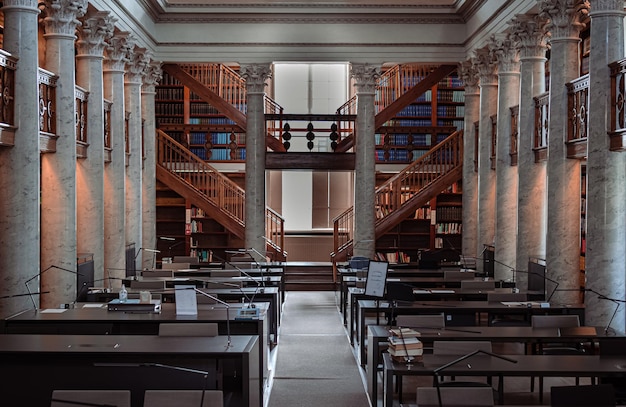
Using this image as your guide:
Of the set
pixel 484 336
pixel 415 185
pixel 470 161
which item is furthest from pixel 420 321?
pixel 415 185

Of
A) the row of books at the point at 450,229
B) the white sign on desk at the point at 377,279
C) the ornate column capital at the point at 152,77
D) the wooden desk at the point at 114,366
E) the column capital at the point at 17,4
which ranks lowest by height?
the wooden desk at the point at 114,366

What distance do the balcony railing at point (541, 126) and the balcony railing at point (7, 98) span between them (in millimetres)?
7088

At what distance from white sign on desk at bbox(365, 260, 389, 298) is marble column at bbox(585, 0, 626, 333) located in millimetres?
2333

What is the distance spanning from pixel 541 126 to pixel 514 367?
6721mm

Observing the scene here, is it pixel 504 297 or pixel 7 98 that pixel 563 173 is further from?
pixel 7 98

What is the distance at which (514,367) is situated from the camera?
18.6 ft

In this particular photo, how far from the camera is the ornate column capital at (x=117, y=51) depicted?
13453 mm

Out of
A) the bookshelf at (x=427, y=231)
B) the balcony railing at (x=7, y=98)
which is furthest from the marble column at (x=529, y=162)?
the balcony railing at (x=7, y=98)

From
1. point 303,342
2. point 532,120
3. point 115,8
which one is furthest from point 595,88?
point 115,8

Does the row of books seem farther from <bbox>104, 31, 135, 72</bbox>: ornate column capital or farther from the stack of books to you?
the stack of books

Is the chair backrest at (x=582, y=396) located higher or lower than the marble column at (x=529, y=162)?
lower

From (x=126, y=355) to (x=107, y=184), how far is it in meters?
7.80

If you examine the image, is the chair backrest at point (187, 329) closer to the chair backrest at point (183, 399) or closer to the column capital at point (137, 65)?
the chair backrest at point (183, 399)

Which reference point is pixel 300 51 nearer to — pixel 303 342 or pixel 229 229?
pixel 229 229
